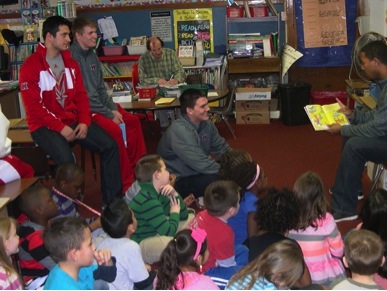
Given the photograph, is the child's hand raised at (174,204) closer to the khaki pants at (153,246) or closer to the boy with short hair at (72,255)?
the khaki pants at (153,246)

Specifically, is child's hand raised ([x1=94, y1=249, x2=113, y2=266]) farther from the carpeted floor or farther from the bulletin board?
the bulletin board

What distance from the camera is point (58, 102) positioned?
150 inches

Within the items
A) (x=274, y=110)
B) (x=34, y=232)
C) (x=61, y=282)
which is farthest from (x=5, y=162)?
(x=274, y=110)

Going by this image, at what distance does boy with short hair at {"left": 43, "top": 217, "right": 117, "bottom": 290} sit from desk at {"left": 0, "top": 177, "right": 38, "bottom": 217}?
1.95ft

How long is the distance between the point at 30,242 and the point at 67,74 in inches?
63.1

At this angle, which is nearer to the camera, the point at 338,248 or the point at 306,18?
the point at 338,248

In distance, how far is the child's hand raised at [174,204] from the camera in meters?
2.99

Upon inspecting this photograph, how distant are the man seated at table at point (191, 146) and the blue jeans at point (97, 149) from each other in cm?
37

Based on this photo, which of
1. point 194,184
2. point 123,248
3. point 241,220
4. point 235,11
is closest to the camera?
point 123,248

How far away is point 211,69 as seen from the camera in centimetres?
679

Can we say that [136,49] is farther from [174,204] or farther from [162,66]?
[174,204]

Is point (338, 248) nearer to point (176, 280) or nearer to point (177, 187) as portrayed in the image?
point (176, 280)

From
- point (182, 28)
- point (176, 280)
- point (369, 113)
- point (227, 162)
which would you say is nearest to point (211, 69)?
point (182, 28)

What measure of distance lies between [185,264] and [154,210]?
793mm
